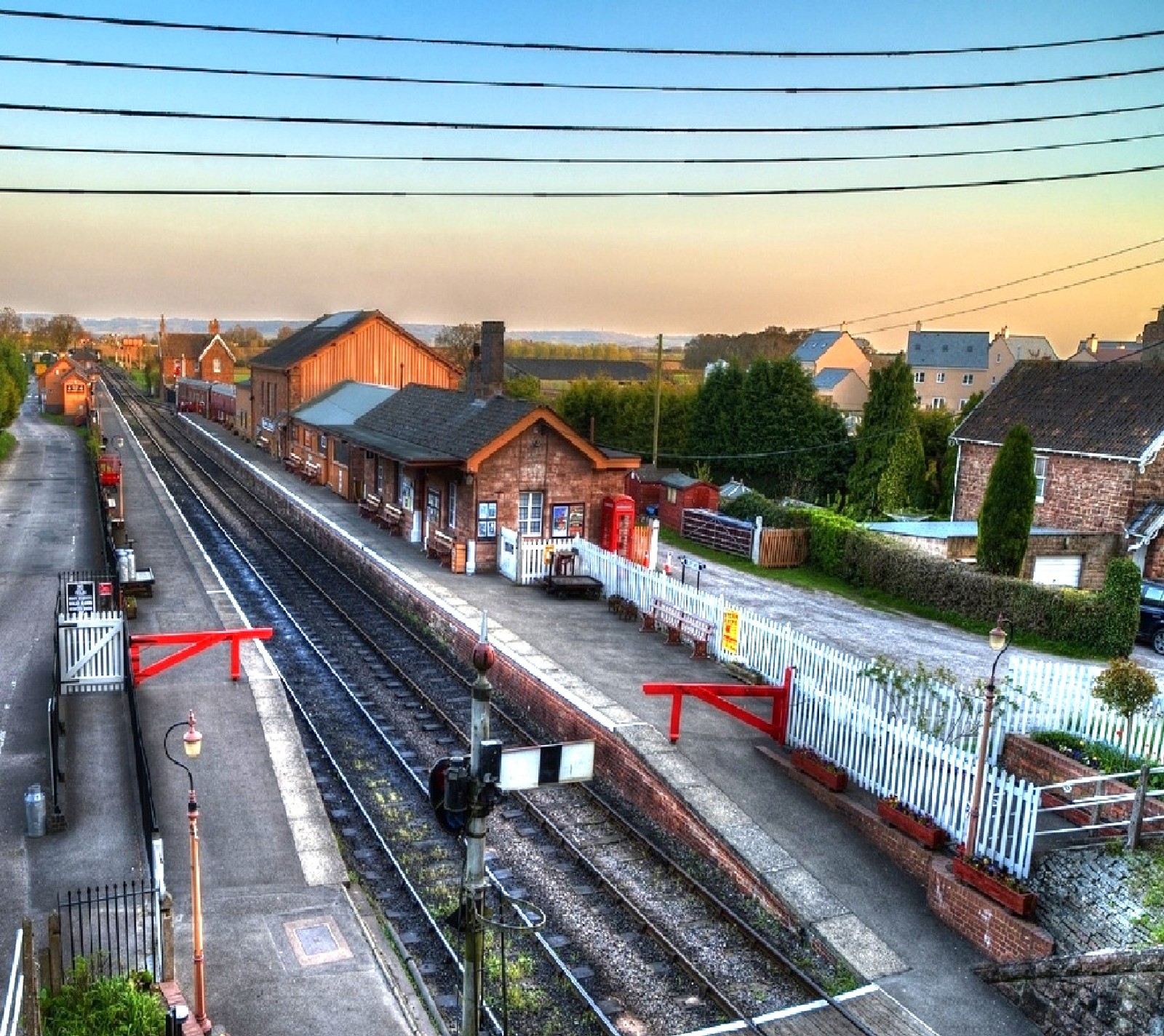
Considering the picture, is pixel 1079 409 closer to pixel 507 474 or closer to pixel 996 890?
pixel 507 474

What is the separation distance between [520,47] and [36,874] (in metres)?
11.0

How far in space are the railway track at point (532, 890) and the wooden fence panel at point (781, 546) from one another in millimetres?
14005

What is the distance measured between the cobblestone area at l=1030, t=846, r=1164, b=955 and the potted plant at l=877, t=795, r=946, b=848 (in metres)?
1.11

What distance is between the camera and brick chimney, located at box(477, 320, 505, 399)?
1190 inches

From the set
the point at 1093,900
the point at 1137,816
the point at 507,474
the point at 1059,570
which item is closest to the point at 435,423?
the point at 507,474

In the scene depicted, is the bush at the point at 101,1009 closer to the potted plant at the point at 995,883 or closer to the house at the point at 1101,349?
the potted plant at the point at 995,883

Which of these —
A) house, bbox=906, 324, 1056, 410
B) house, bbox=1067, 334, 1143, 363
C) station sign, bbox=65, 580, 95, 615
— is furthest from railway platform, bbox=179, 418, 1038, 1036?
house, bbox=906, 324, 1056, 410

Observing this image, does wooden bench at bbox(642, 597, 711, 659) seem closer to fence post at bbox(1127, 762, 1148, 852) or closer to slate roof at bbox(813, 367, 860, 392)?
fence post at bbox(1127, 762, 1148, 852)

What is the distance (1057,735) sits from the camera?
1448 centimetres

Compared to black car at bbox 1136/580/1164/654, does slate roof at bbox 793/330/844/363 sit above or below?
above

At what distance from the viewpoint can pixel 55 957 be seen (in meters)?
8.68

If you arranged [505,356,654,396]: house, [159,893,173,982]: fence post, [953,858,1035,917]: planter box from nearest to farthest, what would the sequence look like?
[159,893,173,982]: fence post → [953,858,1035,917]: planter box → [505,356,654,396]: house

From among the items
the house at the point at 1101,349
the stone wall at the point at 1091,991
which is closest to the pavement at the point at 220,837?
the stone wall at the point at 1091,991

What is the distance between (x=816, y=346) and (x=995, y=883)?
271 ft
